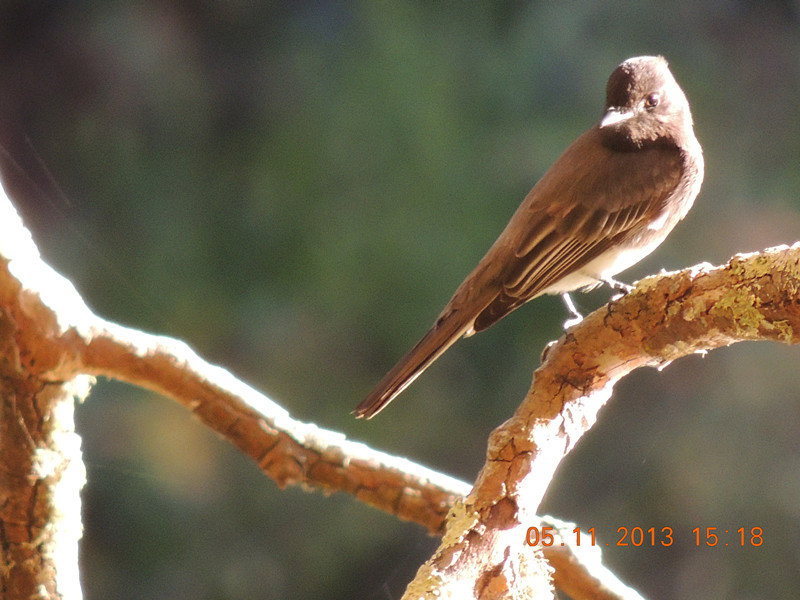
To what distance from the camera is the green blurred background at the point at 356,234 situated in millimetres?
2191

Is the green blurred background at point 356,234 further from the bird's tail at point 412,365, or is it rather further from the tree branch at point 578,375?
the tree branch at point 578,375

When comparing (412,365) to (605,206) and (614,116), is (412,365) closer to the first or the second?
(605,206)

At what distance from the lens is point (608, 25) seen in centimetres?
229

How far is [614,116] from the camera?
1757 millimetres

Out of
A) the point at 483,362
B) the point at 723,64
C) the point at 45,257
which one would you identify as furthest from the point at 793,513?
the point at 45,257

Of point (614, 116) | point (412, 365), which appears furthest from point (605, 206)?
point (412, 365)

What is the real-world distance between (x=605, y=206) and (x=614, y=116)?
18cm

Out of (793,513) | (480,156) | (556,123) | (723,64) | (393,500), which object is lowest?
(393,500)

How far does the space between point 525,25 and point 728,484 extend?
1283mm

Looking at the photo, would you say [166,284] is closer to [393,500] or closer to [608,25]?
[393,500]

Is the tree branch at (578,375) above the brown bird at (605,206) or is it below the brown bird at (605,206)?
below

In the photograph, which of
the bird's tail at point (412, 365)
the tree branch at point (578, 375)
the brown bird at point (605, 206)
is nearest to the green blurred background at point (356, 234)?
the brown bird at point (605, 206)

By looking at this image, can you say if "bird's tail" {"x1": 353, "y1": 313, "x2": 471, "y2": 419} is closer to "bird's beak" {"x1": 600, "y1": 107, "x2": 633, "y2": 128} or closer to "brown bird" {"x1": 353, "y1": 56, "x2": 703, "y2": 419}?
"brown bird" {"x1": 353, "y1": 56, "x2": 703, "y2": 419}

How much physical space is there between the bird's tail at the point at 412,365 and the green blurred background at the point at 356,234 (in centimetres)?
60
